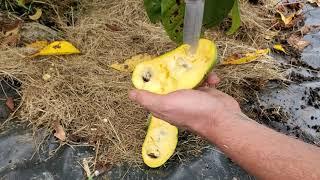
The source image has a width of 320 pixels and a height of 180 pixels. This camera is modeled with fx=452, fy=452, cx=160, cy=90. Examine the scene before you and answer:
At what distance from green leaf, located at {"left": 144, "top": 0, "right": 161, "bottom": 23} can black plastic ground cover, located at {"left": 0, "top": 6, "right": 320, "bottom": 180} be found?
0.63 m

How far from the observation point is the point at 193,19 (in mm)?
1211

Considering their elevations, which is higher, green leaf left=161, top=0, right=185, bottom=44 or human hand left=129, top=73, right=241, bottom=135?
green leaf left=161, top=0, right=185, bottom=44

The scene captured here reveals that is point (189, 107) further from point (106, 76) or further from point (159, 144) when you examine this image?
point (106, 76)

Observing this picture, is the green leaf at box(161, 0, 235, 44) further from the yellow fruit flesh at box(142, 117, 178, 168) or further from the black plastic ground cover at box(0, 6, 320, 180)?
the black plastic ground cover at box(0, 6, 320, 180)

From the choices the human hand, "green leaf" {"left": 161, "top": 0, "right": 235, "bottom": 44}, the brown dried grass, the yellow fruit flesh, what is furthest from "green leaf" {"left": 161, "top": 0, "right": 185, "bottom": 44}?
the brown dried grass

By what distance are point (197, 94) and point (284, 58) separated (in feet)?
3.90

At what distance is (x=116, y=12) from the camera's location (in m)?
2.54

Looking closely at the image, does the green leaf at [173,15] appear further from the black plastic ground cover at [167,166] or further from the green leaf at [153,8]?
the black plastic ground cover at [167,166]

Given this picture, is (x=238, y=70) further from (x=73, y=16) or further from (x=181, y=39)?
(x=73, y=16)

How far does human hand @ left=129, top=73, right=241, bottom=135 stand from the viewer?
4.34 feet

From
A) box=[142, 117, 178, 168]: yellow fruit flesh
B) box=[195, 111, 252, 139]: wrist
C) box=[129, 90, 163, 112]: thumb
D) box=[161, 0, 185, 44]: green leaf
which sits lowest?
box=[142, 117, 178, 168]: yellow fruit flesh

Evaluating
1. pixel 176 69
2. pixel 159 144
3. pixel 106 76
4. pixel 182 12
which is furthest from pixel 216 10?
pixel 106 76

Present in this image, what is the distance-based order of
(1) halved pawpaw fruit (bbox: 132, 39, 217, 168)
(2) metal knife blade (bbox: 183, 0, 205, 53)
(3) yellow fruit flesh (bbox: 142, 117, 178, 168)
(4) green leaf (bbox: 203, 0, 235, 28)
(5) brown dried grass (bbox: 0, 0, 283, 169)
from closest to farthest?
1. (2) metal knife blade (bbox: 183, 0, 205, 53)
2. (4) green leaf (bbox: 203, 0, 235, 28)
3. (1) halved pawpaw fruit (bbox: 132, 39, 217, 168)
4. (3) yellow fruit flesh (bbox: 142, 117, 178, 168)
5. (5) brown dried grass (bbox: 0, 0, 283, 169)

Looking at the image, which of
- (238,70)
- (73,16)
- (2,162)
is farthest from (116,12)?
(2,162)
